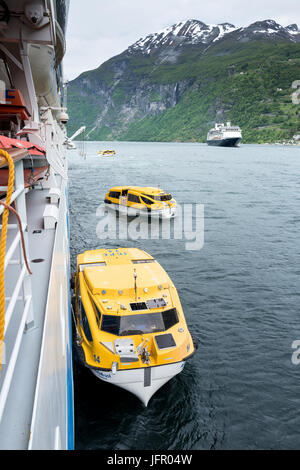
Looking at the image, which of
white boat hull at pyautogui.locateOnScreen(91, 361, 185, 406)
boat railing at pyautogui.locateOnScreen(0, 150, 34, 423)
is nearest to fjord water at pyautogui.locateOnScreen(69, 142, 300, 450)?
white boat hull at pyautogui.locateOnScreen(91, 361, 185, 406)

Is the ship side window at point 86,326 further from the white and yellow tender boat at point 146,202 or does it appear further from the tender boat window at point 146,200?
the tender boat window at point 146,200

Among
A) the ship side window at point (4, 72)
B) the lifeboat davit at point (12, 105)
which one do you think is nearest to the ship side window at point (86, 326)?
the lifeboat davit at point (12, 105)

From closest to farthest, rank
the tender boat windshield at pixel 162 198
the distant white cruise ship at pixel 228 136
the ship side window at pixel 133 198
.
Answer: the tender boat windshield at pixel 162 198, the ship side window at pixel 133 198, the distant white cruise ship at pixel 228 136

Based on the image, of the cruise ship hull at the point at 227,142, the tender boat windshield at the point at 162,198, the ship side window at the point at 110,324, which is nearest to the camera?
the ship side window at the point at 110,324

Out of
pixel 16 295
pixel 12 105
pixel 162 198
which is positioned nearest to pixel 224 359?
pixel 16 295

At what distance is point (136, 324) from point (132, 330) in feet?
0.67

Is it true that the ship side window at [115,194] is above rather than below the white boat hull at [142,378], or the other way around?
above

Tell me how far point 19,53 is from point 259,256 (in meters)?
16.6

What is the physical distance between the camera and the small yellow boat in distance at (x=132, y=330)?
8281 mm

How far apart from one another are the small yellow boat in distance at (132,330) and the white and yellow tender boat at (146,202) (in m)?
15.9

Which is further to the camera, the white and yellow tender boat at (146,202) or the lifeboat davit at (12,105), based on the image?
the white and yellow tender boat at (146,202)

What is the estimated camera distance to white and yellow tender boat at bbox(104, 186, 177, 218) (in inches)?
1032
